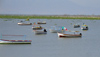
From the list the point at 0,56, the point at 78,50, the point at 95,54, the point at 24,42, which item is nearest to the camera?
the point at 0,56

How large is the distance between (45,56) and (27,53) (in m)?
2.55

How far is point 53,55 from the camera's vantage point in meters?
30.7

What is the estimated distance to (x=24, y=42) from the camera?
37.3 metres

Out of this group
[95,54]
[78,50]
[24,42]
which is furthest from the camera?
[24,42]

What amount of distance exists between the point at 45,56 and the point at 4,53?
187 inches

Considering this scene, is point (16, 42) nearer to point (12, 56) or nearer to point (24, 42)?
point (24, 42)

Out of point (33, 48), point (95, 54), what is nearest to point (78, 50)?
point (95, 54)

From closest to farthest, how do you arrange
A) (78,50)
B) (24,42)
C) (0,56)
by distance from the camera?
(0,56)
(78,50)
(24,42)

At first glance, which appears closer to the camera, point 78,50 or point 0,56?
point 0,56

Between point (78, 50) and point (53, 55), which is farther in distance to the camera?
point (78, 50)

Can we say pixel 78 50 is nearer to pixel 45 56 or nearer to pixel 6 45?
pixel 45 56

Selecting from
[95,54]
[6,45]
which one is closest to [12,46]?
[6,45]

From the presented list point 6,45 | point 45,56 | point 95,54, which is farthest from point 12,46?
point 95,54

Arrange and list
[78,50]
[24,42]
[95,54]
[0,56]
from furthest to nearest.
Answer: [24,42], [78,50], [95,54], [0,56]
